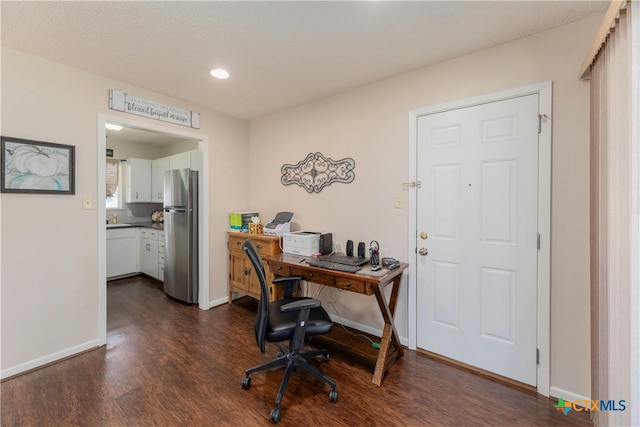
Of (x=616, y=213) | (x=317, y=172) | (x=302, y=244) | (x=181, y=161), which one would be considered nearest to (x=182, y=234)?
(x=181, y=161)

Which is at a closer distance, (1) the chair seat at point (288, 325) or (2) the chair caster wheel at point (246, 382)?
(1) the chair seat at point (288, 325)

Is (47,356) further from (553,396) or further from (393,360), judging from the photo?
(553,396)

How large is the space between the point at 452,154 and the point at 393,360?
1.75m

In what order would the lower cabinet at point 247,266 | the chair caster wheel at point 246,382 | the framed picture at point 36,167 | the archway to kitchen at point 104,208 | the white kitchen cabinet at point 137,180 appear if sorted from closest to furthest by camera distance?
the chair caster wheel at point 246,382, the framed picture at point 36,167, the archway to kitchen at point 104,208, the lower cabinet at point 247,266, the white kitchen cabinet at point 137,180

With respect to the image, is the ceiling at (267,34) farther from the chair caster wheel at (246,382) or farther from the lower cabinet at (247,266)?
the chair caster wheel at (246,382)

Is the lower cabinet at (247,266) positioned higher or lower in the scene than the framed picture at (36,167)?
lower

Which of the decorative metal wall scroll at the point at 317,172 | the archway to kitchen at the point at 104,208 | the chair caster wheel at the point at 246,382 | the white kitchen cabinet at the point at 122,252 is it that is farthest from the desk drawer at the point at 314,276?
the white kitchen cabinet at the point at 122,252

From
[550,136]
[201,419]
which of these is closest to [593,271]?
[550,136]

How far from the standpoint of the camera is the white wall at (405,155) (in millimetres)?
1686

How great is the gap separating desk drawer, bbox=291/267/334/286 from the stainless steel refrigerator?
1.71 meters

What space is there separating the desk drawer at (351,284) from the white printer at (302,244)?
62 cm

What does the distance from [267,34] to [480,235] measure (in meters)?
2.17

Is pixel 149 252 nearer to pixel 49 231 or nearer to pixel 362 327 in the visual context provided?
pixel 49 231

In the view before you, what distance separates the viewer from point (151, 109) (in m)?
2.72
